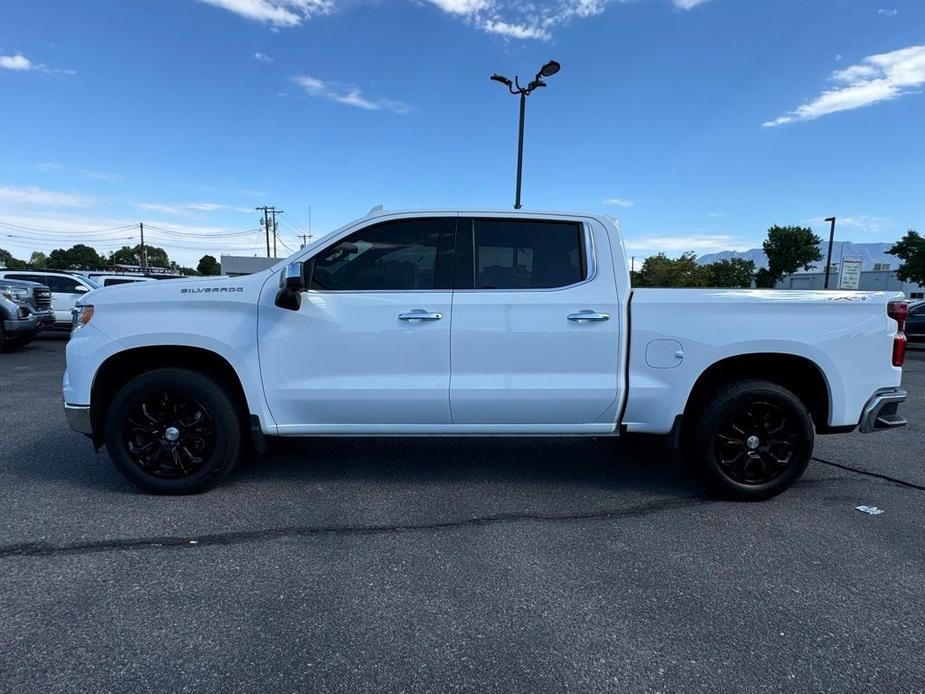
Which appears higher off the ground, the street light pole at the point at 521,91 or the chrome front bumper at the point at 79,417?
the street light pole at the point at 521,91

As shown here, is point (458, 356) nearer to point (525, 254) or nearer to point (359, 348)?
point (359, 348)

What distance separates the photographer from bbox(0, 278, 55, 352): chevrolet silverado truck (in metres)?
11.3

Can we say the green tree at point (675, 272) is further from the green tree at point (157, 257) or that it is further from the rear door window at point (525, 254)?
the green tree at point (157, 257)

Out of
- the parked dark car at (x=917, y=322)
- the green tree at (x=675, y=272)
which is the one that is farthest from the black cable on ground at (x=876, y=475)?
the green tree at (x=675, y=272)

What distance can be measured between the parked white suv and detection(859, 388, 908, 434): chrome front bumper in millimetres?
15911

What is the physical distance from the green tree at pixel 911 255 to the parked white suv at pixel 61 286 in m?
53.8

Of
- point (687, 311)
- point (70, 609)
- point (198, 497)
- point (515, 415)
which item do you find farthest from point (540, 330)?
point (70, 609)

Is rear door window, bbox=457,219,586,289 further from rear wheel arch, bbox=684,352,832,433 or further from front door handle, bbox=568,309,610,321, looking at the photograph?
rear wheel arch, bbox=684,352,832,433

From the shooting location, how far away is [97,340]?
3.72 meters

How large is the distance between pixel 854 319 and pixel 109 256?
136m

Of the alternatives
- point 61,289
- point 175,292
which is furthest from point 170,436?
point 61,289

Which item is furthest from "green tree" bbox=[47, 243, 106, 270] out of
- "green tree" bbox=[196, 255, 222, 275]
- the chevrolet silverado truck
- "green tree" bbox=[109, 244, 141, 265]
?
the chevrolet silverado truck

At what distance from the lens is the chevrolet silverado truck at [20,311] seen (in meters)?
11.3

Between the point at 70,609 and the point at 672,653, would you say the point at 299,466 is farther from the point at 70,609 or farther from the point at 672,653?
the point at 672,653
